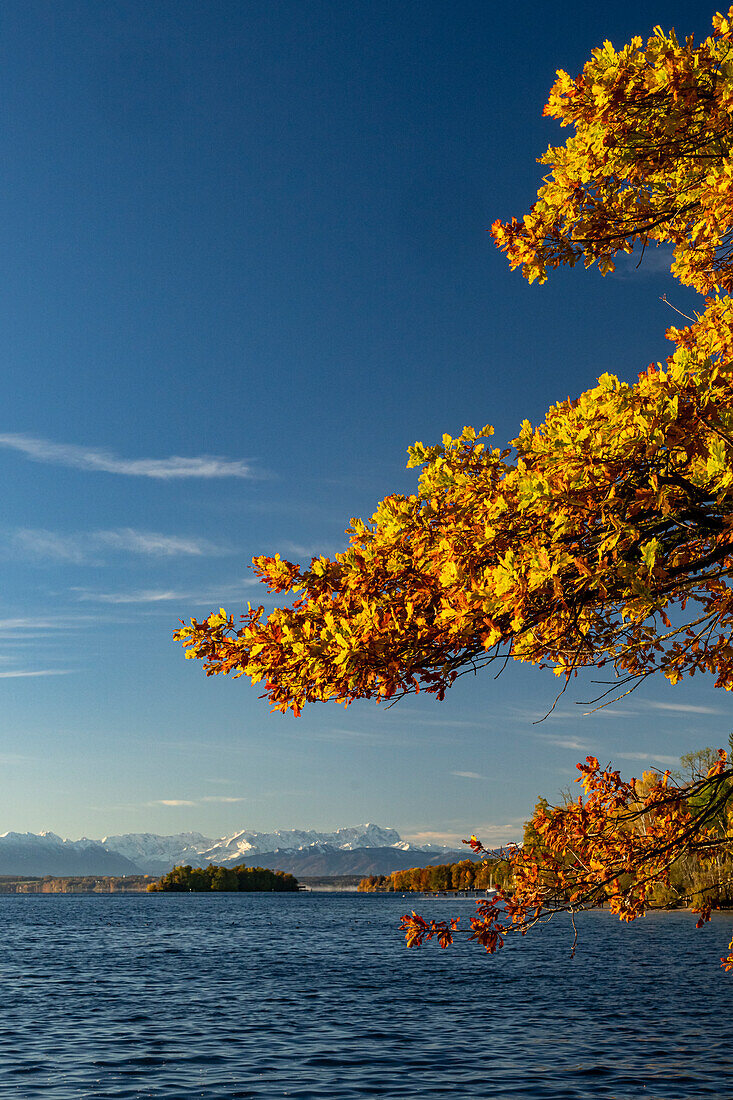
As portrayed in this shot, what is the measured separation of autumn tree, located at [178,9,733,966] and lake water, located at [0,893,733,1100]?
11.5 meters

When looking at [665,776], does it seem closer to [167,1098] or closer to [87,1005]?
[167,1098]

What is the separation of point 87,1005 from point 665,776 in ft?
100

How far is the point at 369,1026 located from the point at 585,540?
82.6 ft

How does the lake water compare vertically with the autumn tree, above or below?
below

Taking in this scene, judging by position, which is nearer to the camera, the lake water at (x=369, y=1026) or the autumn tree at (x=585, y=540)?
the autumn tree at (x=585, y=540)

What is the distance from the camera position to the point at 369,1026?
27.2 meters

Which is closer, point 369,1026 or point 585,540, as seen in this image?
point 585,540

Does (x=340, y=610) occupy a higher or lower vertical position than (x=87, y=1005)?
higher

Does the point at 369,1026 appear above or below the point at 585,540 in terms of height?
below

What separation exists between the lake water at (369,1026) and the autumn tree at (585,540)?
11.5m

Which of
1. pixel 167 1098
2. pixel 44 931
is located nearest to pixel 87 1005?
pixel 167 1098

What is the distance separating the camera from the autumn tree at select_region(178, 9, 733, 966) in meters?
6.56

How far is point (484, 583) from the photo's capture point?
663 centimetres

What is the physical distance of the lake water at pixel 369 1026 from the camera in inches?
762
